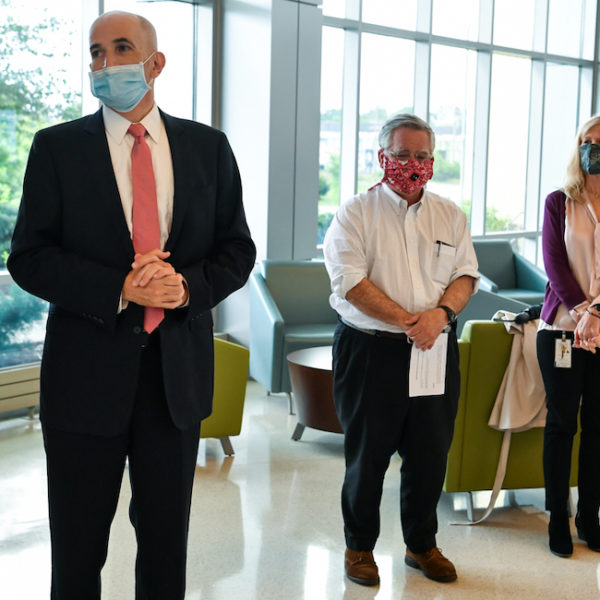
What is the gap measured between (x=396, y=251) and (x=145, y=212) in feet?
3.97

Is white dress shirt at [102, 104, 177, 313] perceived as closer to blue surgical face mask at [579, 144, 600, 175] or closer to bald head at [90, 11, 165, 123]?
bald head at [90, 11, 165, 123]

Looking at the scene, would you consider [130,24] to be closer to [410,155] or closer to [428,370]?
[410,155]

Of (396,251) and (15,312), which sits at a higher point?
(396,251)

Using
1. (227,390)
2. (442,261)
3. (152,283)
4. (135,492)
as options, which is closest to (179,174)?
(152,283)

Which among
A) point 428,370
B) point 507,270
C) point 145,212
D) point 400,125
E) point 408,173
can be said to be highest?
point 400,125

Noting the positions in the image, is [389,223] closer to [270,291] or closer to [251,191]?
[270,291]

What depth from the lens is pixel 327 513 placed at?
400 centimetres

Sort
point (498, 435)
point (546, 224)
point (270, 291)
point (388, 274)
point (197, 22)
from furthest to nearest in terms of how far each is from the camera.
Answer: point (197, 22) → point (270, 291) → point (498, 435) → point (546, 224) → point (388, 274)

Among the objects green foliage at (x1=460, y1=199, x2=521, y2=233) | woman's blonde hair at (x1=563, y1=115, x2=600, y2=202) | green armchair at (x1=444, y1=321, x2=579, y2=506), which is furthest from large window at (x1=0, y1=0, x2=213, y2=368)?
green foliage at (x1=460, y1=199, x2=521, y2=233)

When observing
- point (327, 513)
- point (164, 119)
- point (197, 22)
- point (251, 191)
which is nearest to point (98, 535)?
point (164, 119)

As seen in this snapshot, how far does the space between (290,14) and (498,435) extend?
395cm

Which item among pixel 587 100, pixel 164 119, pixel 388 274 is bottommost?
pixel 388 274

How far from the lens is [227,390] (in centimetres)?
470

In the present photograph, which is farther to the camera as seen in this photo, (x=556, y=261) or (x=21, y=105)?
(x=21, y=105)
